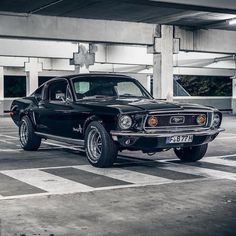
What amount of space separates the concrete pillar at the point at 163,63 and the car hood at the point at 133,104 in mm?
10424

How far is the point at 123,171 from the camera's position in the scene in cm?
769

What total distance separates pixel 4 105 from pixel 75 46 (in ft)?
38.8

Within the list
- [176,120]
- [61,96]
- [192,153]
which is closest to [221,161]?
[192,153]

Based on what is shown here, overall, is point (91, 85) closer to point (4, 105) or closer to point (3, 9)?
point (3, 9)

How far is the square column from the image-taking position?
1902cm

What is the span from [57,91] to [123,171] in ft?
8.86

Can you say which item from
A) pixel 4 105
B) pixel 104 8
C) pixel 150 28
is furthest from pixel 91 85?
pixel 4 105

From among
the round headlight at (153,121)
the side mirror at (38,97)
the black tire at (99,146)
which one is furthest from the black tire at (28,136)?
the round headlight at (153,121)

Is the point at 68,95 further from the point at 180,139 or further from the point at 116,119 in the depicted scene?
the point at 180,139

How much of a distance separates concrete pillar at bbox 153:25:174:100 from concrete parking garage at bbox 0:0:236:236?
0.12 feet

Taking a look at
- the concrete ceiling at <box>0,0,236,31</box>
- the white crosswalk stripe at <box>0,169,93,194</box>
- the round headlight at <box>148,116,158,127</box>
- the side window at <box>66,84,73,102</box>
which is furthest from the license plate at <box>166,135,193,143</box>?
the concrete ceiling at <box>0,0,236,31</box>

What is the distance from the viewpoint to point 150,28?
18875 mm

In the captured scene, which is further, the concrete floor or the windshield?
the windshield

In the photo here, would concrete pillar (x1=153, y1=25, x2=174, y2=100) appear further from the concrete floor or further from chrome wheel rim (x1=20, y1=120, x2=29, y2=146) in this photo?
the concrete floor
